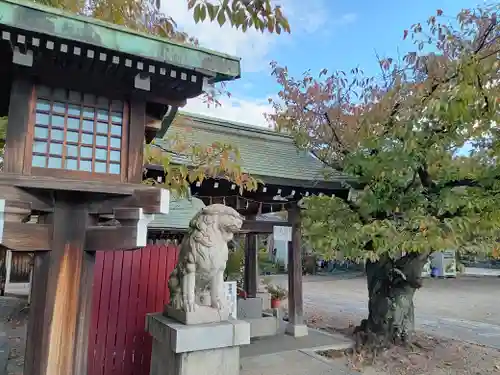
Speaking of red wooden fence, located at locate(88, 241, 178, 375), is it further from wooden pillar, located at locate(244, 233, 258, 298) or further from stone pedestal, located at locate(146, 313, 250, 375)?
wooden pillar, located at locate(244, 233, 258, 298)

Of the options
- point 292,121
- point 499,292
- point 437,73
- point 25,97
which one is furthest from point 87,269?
point 499,292

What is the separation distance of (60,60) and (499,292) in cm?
2057

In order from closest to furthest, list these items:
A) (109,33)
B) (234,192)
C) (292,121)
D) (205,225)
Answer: (109,33)
(205,225)
(234,192)
(292,121)

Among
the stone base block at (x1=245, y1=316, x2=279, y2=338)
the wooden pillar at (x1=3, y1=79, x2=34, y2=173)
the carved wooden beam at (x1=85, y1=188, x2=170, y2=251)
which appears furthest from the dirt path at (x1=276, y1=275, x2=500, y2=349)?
the wooden pillar at (x1=3, y1=79, x2=34, y2=173)

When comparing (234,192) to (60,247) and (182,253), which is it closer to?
(182,253)

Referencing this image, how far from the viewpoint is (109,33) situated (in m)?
2.55

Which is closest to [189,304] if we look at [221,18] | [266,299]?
[221,18]

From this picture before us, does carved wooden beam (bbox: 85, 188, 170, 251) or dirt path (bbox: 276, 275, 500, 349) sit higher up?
carved wooden beam (bbox: 85, 188, 170, 251)

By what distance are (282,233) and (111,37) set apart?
6.10 m

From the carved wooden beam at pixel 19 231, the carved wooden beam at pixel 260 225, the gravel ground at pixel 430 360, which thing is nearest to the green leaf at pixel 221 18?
the carved wooden beam at pixel 19 231

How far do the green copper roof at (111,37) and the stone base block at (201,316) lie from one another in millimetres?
2125

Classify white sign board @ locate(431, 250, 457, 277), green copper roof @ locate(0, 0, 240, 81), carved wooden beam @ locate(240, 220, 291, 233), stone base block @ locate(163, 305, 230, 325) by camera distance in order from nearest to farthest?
green copper roof @ locate(0, 0, 240, 81) < stone base block @ locate(163, 305, 230, 325) < carved wooden beam @ locate(240, 220, 291, 233) < white sign board @ locate(431, 250, 457, 277)

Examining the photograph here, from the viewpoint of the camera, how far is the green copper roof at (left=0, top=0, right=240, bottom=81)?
2.35 metres

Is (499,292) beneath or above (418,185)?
beneath
